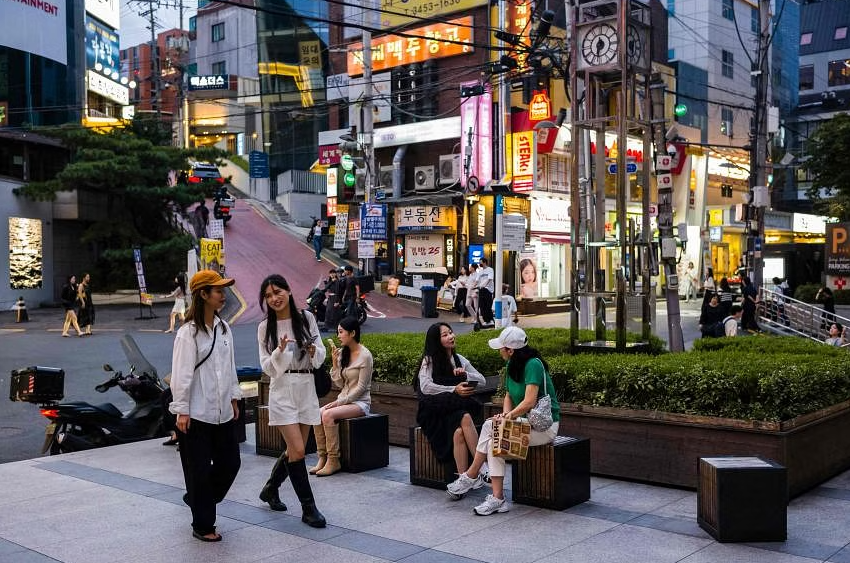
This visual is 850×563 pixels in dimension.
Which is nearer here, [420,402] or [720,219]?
[420,402]

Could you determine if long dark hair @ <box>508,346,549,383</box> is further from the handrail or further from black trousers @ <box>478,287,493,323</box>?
the handrail

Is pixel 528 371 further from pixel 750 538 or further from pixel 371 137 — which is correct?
pixel 371 137

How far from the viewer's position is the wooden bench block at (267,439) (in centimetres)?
907

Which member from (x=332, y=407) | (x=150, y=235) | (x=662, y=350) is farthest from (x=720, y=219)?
(x=332, y=407)

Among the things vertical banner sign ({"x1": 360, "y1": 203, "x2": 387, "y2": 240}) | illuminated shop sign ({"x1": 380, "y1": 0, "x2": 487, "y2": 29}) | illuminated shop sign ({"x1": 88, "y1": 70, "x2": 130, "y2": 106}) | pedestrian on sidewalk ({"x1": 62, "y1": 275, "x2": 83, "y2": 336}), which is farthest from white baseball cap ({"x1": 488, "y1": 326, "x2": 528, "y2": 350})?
illuminated shop sign ({"x1": 88, "y1": 70, "x2": 130, "y2": 106})

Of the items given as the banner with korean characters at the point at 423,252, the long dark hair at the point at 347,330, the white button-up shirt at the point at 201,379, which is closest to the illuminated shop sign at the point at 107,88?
the banner with korean characters at the point at 423,252

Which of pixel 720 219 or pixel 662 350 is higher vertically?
pixel 720 219

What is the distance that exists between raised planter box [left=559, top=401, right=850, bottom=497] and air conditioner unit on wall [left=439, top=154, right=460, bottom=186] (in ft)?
89.1

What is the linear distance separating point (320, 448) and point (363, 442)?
0.43 meters

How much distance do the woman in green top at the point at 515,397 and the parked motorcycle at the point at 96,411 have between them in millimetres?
4495

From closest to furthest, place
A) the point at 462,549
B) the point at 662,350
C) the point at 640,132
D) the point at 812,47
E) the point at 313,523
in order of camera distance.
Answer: the point at 462,549 → the point at 313,523 → the point at 662,350 → the point at 640,132 → the point at 812,47

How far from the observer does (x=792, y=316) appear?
74.3 ft

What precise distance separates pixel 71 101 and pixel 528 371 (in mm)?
38346

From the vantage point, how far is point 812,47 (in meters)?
72.9
